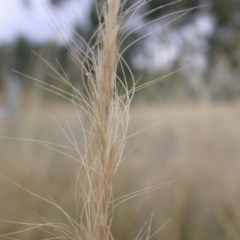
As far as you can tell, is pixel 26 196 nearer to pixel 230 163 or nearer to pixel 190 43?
pixel 230 163

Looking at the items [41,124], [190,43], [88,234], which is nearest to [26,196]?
[41,124]

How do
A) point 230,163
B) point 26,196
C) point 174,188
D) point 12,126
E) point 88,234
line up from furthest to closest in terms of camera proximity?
point 12,126, point 230,163, point 174,188, point 26,196, point 88,234

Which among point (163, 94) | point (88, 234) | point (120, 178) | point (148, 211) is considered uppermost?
point (163, 94)

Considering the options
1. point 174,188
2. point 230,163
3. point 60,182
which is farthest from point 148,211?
point 230,163

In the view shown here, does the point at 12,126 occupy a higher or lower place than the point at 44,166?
higher

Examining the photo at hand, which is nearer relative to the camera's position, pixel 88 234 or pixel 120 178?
pixel 88 234

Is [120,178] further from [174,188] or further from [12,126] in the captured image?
[12,126]

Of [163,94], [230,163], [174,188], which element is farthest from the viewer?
[163,94]
